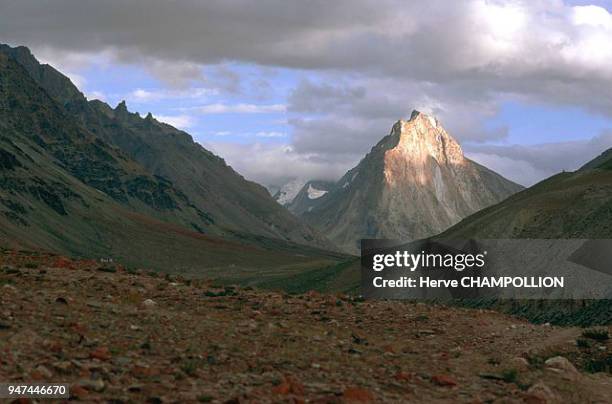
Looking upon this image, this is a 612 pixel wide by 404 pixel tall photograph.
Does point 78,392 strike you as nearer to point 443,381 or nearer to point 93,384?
point 93,384

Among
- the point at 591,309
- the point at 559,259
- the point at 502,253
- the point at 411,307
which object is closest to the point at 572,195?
the point at 502,253

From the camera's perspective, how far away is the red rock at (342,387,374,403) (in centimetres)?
1437

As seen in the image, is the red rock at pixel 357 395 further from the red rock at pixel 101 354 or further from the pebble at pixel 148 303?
the pebble at pixel 148 303

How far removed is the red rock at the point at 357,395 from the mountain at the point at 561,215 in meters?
68.8

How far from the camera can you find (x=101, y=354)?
51.3 feet

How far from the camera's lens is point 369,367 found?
1738 cm

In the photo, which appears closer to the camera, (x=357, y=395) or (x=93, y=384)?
(x=93, y=384)

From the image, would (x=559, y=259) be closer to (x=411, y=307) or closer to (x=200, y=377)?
(x=411, y=307)

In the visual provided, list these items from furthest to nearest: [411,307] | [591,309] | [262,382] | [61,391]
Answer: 1. [591,309]
2. [411,307]
3. [262,382]
4. [61,391]

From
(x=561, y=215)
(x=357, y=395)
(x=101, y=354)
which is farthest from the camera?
(x=561, y=215)

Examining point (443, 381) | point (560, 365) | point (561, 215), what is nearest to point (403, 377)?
point (443, 381)

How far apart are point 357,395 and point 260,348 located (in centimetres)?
419

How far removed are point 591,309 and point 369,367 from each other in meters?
46.1

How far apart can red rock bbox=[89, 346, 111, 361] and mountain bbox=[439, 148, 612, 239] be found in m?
70.2
